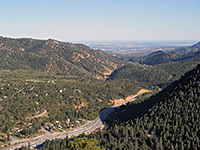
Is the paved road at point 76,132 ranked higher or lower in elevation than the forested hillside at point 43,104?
lower

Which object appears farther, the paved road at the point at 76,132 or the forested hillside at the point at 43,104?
the forested hillside at the point at 43,104

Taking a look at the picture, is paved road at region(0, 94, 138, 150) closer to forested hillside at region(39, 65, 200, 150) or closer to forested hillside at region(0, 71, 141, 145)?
forested hillside at region(0, 71, 141, 145)

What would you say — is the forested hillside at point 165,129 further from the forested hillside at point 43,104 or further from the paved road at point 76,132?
the forested hillside at point 43,104

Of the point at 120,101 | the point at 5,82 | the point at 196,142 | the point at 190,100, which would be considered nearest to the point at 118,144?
the point at 196,142

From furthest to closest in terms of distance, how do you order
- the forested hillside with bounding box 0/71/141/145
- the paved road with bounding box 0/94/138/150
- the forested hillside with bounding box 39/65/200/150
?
the forested hillside with bounding box 0/71/141/145, the paved road with bounding box 0/94/138/150, the forested hillside with bounding box 39/65/200/150

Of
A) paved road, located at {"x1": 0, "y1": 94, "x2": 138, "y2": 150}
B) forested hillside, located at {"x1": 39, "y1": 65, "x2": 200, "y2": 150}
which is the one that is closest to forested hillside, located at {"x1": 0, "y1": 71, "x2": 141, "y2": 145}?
paved road, located at {"x1": 0, "y1": 94, "x2": 138, "y2": 150}

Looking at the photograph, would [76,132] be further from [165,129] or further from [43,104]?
[165,129]

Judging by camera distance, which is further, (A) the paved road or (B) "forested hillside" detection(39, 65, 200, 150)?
(A) the paved road

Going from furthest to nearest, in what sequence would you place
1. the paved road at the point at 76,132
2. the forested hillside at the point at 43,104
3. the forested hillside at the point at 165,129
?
the forested hillside at the point at 43,104, the paved road at the point at 76,132, the forested hillside at the point at 165,129

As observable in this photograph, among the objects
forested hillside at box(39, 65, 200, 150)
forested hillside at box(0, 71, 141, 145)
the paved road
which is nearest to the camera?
forested hillside at box(39, 65, 200, 150)

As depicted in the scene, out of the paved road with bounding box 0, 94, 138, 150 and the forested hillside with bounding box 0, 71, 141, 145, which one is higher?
the forested hillside with bounding box 0, 71, 141, 145

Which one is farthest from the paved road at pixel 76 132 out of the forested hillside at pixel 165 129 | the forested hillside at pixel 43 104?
the forested hillside at pixel 165 129

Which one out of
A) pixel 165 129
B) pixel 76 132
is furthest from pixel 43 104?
pixel 165 129
